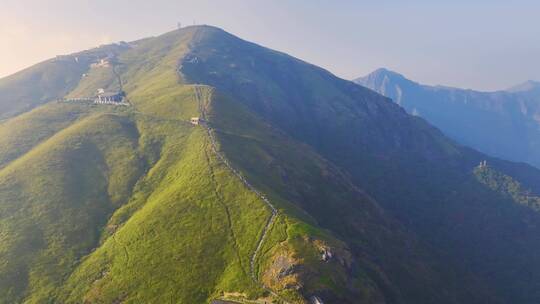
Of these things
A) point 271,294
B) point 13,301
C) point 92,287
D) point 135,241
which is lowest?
point 13,301

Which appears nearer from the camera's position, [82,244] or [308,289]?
[308,289]

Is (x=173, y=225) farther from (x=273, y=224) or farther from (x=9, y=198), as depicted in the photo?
(x=9, y=198)

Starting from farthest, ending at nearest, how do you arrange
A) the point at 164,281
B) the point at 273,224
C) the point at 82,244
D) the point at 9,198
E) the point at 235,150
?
the point at 235,150
the point at 9,198
the point at 82,244
the point at 273,224
the point at 164,281

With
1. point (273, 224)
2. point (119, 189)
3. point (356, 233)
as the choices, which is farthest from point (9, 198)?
point (356, 233)

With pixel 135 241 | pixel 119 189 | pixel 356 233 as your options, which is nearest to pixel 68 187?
pixel 119 189

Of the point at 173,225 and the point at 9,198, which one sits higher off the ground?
the point at 173,225

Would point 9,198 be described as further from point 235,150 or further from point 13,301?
point 235,150

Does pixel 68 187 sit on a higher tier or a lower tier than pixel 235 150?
lower

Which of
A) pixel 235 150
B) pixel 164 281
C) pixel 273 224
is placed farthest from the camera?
pixel 235 150

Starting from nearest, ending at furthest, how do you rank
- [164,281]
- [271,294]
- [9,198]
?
[271,294] < [164,281] < [9,198]
